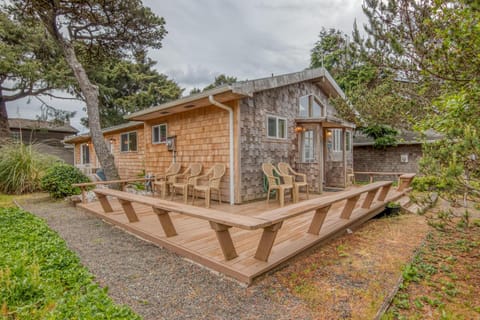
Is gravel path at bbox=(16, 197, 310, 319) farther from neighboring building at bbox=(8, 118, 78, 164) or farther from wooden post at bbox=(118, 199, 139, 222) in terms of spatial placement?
neighboring building at bbox=(8, 118, 78, 164)

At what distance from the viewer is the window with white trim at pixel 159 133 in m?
7.86

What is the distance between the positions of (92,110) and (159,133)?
7.97 feet

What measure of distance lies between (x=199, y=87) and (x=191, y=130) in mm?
20186

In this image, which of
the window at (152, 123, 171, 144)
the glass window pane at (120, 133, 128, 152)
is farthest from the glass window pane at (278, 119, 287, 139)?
the glass window pane at (120, 133, 128, 152)

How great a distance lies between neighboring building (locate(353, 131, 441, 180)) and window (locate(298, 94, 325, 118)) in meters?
5.33

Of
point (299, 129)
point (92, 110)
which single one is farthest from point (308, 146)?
point (92, 110)

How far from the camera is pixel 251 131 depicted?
19.2 ft

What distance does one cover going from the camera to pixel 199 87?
2558 cm

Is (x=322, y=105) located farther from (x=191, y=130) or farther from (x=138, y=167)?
(x=138, y=167)

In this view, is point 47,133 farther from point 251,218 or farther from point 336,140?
point 251,218

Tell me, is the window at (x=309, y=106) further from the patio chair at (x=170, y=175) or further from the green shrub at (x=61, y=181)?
the green shrub at (x=61, y=181)

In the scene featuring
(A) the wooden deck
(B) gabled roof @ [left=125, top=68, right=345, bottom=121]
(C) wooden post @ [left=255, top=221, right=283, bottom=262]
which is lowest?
(A) the wooden deck

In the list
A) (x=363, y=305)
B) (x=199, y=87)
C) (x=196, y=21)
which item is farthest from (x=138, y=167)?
(x=199, y=87)

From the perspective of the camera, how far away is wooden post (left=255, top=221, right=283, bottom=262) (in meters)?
2.42
